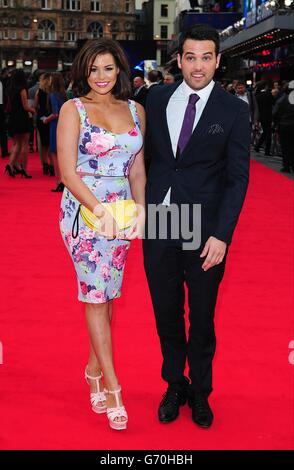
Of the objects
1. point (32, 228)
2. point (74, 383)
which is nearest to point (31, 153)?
point (32, 228)

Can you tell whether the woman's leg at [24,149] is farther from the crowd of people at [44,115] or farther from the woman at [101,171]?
the woman at [101,171]

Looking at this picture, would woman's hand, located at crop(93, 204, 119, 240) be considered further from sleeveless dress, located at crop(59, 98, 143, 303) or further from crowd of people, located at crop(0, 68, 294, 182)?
crowd of people, located at crop(0, 68, 294, 182)

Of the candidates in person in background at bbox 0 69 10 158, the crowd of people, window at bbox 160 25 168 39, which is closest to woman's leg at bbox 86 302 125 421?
the crowd of people

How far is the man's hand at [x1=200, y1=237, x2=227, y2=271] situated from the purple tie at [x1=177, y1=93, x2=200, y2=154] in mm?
429

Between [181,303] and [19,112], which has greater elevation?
[19,112]

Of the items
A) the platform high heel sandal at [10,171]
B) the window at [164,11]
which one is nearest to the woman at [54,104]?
the platform high heel sandal at [10,171]

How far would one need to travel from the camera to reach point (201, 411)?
3191 mm

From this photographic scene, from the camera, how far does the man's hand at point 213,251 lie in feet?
9.75

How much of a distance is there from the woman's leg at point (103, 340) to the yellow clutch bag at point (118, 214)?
400 mm

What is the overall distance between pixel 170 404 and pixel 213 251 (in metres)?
0.81

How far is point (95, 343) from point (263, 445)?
0.88 m

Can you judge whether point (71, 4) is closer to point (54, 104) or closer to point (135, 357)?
point (54, 104)

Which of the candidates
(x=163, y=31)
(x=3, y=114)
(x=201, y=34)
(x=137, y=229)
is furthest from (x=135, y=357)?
(x=163, y=31)

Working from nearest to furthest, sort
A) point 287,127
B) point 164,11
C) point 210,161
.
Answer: point 210,161
point 287,127
point 164,11
